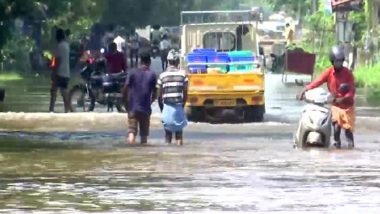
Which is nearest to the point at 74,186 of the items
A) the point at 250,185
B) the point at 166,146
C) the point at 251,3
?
the point at 250,185

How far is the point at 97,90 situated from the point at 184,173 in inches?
535

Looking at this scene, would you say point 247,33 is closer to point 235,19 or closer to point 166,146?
point 235,19

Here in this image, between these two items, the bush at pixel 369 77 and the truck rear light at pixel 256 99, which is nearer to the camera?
the truck rear light at pixel 256 99

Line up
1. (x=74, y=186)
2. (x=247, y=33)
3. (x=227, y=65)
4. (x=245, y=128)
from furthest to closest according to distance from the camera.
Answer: (x=247, y=33)
(x=227, y=65)
(x=245, y=128)
(x=74, y=186)

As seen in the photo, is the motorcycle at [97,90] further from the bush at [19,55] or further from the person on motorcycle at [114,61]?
the bush at [19,55]

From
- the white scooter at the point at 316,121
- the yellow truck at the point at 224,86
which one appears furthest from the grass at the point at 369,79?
the white scooter at the point at 316,121

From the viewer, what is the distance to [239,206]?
1248cm

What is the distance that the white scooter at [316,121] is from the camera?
61.4ft

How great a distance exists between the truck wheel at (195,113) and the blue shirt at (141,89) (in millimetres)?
6561

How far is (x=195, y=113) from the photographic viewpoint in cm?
2662

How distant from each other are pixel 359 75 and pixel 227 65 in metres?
15.6

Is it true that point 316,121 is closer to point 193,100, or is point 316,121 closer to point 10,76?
point 193,100

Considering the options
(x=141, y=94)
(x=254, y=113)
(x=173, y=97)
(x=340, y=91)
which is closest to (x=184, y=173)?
(x=340, y=91)

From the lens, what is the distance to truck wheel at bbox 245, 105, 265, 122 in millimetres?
26328
